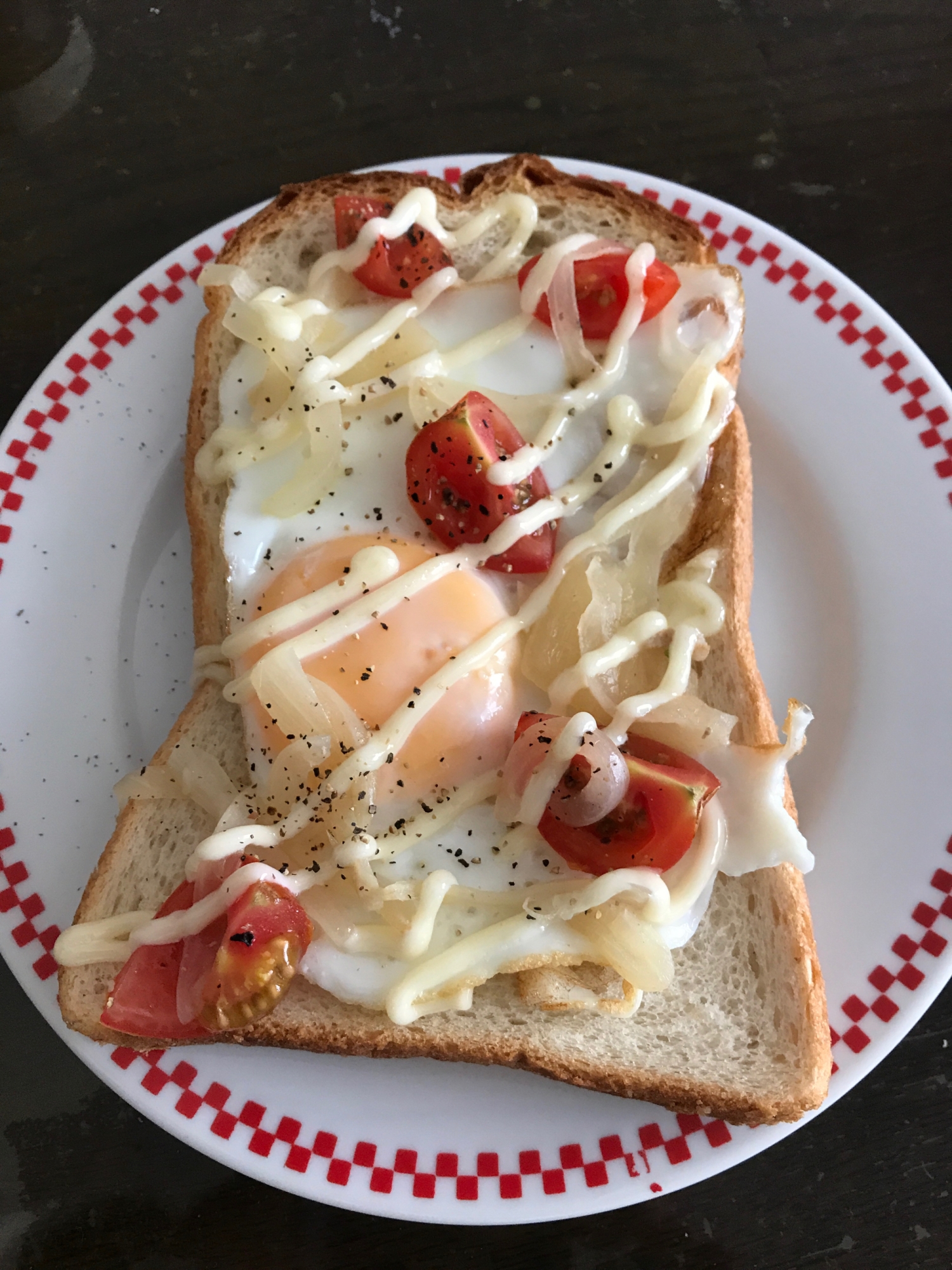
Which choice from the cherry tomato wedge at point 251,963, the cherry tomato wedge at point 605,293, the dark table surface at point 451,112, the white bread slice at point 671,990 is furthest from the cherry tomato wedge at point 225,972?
the dark table surface at point 451,112

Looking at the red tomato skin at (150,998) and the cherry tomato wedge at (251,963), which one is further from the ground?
the cherry tomato wedge at (251,963)

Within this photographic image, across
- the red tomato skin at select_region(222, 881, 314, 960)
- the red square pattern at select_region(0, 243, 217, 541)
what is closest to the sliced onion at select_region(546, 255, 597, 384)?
the red square pattern at select_region(0, 243, 217, 541)

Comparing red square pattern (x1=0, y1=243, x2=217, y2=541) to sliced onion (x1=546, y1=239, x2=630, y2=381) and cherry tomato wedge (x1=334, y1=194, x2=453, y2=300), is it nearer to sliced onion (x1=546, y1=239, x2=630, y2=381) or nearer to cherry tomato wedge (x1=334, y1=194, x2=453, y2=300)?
cherry tomato wedge (x1=334, y1=194, x2=453, y2=300)

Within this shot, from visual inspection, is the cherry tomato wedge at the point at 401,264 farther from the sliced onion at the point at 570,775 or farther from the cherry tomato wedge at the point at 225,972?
the cherry tomato wedge at the point at 225,972

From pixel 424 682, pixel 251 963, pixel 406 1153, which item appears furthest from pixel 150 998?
pixel 424 682

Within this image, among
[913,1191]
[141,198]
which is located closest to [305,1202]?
[913,1191]

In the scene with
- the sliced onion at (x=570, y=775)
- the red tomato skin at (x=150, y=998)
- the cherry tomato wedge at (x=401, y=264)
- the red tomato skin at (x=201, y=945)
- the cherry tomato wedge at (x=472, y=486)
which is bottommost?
the red tomato skin at (x=150, y=998)

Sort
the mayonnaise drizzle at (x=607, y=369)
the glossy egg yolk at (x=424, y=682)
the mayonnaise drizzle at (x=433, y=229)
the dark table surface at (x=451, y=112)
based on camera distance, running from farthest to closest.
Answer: the dark table surface at (x=451, y=112), the mayonnaise drizzle at (x=433, y=229), the mayonnaise drizzle at (x=607, y=369), the glossy egg yolk at (x=424, y=682)

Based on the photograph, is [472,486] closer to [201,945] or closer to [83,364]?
[201,945]
